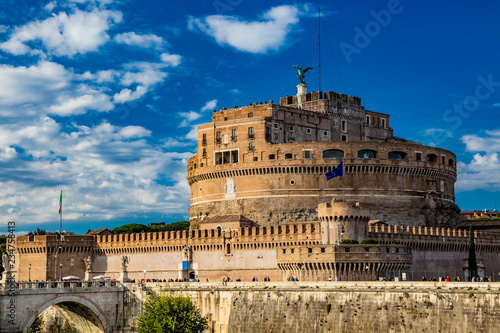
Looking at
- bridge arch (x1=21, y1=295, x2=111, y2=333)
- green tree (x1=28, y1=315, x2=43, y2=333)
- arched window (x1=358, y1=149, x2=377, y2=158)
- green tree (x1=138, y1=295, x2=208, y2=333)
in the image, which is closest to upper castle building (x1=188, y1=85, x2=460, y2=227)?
arched window (x1=358, y1=149, x2=377, y2=158)

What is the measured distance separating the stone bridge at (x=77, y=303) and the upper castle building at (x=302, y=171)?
978 inches

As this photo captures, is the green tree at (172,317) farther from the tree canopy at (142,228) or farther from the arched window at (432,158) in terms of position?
the tree canopy at (142,228)

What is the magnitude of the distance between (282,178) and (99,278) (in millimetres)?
25127

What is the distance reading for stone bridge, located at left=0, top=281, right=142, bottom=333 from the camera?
5904 cm

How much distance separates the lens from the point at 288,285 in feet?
193

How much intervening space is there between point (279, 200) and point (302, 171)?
411cm

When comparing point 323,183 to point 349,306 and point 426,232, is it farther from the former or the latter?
point 349,306

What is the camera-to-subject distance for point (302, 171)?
289ft

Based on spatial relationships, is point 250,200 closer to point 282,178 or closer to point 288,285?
point 282,178

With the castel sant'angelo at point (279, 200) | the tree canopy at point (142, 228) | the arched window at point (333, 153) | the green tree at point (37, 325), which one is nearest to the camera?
the green tree at point (37, 325)

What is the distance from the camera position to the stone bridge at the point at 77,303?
194 ft

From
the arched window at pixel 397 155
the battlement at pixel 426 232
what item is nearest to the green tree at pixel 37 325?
the battlement at pixel 426 232

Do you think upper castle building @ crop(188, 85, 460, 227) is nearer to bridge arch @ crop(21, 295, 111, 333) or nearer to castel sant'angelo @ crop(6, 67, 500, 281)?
castel sant'angelo @ crop(6, 67, 500, 281)

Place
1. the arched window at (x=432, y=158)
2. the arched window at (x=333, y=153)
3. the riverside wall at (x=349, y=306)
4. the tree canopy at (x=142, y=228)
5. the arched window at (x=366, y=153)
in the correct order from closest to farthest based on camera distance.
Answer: the riverside wall at (x=349, y=306) < the arched window at (x=333, y=153) < the arched window at (x=366, y=153) < the arched window at (x=432, y=158) < the tree canopy at (x=142, y=228)
